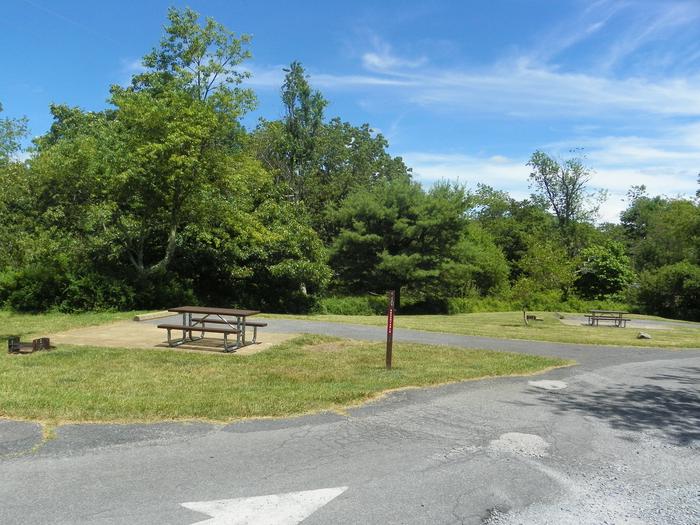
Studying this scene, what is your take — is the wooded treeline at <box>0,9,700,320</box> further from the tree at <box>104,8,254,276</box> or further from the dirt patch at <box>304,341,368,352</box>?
the dirt patch at <box>304,341,368,352</box>

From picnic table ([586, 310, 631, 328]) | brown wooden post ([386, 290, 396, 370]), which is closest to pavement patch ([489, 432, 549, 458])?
brown wooden post ([386, 290, 396, 370])

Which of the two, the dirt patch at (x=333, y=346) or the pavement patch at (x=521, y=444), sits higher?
the dirt patch at (x=333, y=346)

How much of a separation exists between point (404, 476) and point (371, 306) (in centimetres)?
2653

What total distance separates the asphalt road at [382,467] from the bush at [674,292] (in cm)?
3634

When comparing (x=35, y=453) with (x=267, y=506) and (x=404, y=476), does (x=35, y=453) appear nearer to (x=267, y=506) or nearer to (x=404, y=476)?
(x=267, y=506)

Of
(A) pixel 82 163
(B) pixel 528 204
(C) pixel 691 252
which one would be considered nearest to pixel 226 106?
(A) pixel 82 163

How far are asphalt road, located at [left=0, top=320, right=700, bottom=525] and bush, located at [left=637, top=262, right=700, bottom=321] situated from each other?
36.3 m

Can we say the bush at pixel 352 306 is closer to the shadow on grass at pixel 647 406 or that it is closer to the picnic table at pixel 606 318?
the picnic table at pixel 606 318

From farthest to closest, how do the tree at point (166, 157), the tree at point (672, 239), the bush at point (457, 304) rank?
Result: the tree at point (672, 239)
the bush at point (457, 304)
the tree at point (166, 157)

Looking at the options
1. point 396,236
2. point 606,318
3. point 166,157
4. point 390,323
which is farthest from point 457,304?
point 390,323

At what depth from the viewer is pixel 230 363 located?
9.44m

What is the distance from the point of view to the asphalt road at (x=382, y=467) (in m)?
3.76

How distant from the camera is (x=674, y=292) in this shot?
38.9 m

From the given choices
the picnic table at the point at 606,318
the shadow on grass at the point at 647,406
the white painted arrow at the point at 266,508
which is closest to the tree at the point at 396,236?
the picnic table at the point at 606,318
